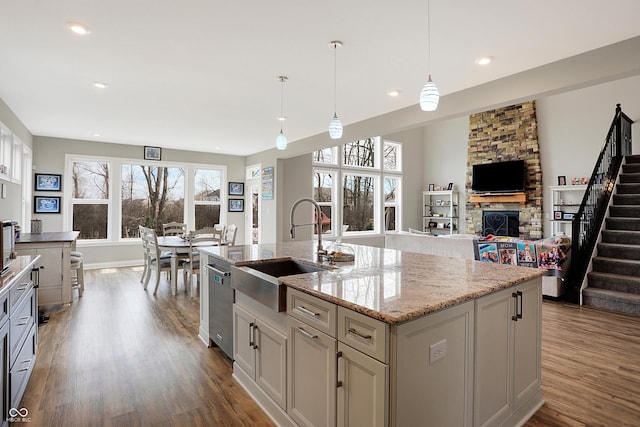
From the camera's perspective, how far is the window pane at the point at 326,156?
324 inches

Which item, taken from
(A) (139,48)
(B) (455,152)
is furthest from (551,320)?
(B) (455,152)

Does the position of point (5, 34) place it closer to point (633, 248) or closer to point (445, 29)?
point (445, 29)

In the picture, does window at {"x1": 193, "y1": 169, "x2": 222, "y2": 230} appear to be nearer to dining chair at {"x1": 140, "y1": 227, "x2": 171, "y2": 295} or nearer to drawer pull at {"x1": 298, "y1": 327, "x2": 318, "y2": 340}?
dining chair at {"x1": 140, "y1": 227, "x2": 171, "y2": 295}

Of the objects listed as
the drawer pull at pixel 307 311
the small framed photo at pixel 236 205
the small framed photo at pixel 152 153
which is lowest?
the drawer pull at pixel 307 311

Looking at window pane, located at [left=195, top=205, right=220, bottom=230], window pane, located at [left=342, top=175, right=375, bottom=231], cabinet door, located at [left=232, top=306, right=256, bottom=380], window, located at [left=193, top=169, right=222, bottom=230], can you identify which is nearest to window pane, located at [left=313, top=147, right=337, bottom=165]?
window pane, located at [left=342, top=175, right=375, bottom=231]

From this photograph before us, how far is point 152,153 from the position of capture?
7496 mm

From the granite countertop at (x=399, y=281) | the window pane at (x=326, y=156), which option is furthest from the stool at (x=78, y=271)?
the window pane at (x=326, y=156)

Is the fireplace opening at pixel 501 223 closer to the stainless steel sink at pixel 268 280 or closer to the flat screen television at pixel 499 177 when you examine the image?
the flat screen television at pixel 499 177

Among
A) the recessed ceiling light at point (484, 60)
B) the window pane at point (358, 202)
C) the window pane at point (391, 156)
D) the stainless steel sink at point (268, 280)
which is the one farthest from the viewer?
the window pane at point (391, 156)

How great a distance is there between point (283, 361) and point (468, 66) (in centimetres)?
307

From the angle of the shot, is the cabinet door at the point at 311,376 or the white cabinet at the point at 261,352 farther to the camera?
the white cabinet at the point at 261,352

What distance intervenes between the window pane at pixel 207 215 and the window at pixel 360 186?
245 centimetres

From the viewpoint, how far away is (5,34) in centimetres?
272

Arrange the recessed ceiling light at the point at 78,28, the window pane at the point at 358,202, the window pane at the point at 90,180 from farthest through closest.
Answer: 1. the window pane at the point at 358,202
2. the window pane at the point at 90,180
3. the recessed ceiling light at the point at 78,28
